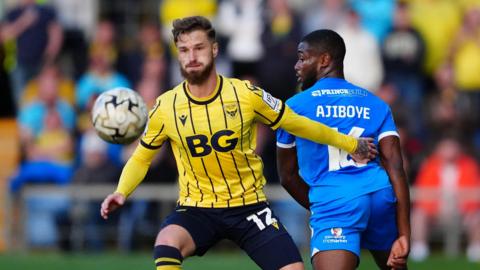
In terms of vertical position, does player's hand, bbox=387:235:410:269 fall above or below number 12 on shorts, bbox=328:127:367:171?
below

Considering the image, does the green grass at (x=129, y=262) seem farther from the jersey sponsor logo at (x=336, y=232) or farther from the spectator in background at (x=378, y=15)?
the jersey sponsor logo at (x=336, y=232)

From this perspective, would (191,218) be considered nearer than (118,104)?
Yes

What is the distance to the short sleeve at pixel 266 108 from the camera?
332 inches

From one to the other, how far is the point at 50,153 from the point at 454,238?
16.7 ft

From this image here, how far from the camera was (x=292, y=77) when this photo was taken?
1559 centimetres

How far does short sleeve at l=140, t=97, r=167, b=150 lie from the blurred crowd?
258 inches

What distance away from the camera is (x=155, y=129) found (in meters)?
8.62

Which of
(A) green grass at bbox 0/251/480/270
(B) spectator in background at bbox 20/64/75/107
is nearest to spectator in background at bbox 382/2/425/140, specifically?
(A) green grass at bbox 0/251/480/270

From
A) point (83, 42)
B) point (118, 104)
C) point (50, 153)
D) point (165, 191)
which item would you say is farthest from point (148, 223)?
point (118, 104)

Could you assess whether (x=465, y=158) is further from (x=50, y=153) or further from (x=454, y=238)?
(x=50, y=153)

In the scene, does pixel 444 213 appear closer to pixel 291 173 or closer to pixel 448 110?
pixel 448 110

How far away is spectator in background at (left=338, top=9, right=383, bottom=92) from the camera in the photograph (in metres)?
15.5

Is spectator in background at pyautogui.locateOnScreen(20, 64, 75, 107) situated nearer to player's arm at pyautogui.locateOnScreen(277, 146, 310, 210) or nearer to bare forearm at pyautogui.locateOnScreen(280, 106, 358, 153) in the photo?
player's arm at pyautogui.locateOnScreen(277, 146, 310, 210)

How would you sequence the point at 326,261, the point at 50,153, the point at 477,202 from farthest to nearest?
the point at 50,153, the point at 477,202, the point at 326,261
